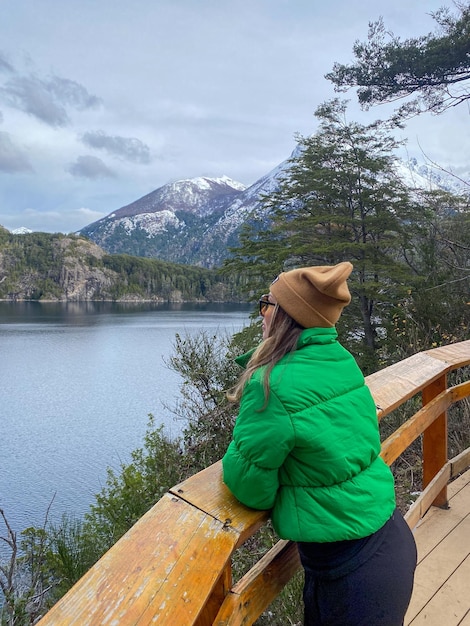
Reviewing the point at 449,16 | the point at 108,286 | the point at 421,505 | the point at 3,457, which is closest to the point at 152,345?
the point at 3,457

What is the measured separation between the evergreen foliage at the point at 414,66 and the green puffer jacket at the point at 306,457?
7.65 metres

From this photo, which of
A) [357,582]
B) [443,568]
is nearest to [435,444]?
[443,568]

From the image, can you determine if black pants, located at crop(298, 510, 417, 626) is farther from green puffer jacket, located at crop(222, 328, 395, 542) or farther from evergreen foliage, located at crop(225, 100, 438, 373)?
evergreen foliage, located at crop(225, 100, 438, 373)

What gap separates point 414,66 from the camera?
8.41 m

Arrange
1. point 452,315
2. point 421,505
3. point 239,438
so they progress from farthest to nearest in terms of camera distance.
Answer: point 452,315 → point 421,505 → point 239,438

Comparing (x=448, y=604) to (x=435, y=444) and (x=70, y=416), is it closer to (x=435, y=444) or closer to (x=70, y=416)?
(x=435, y=444)

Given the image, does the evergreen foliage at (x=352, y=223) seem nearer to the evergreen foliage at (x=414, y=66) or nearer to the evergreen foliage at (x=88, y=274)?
→ the evergreen foliage at (x=414, y=66)

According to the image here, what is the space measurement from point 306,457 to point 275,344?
30cm

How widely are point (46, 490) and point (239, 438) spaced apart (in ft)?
46.7

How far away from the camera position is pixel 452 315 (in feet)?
34.0

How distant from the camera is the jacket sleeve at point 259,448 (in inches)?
43.3

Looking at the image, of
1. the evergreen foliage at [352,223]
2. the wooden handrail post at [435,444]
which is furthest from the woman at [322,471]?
the evergreen foliage at [352,223]

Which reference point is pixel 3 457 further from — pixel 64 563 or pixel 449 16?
pixel 449 16

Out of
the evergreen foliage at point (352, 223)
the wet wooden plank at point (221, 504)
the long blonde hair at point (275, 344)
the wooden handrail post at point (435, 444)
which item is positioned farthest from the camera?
the evergreen foliage at point (352, 223)
